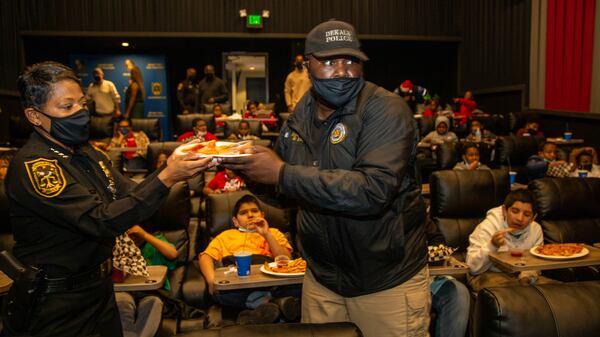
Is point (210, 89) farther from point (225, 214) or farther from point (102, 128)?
point (225, 214)

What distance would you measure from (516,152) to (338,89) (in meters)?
6.42

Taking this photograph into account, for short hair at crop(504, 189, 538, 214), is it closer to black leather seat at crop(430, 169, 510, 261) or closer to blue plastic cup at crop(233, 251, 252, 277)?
black leather seat at crop(430, 169, 510, 261)

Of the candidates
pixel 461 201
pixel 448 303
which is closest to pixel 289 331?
pixel 448 303

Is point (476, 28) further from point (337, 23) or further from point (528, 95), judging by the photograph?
point (337, 23)

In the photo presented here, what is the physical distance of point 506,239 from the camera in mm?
4090

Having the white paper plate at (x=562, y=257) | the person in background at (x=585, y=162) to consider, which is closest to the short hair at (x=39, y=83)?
the white paper plate at (x=562, y=257)

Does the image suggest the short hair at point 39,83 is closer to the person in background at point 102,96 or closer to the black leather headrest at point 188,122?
the black leather headrest at point 188,122

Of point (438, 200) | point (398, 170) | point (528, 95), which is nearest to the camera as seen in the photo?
point (398, 170)

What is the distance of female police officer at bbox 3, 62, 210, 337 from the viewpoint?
A: 6.27ft

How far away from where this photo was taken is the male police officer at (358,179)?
187 cm

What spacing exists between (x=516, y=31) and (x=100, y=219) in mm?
12837

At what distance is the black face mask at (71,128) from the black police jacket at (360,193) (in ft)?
2.51

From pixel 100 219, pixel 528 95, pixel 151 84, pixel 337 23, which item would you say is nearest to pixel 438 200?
pixel 337 23

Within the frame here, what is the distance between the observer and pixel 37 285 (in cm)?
190
